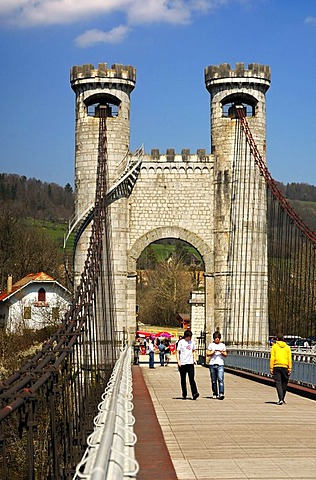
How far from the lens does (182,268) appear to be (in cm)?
8200

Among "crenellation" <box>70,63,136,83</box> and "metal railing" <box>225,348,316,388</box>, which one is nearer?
"metal railing" <box>225,348,316,388</box>

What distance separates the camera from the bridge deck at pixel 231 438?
7402 millimetres

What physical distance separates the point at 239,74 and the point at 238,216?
16.8 ft

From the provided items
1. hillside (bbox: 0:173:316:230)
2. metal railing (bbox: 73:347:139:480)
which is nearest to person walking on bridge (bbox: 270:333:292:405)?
metal railing (bbox: 73:347:139:480)

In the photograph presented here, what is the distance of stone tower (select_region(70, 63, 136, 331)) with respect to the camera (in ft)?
113

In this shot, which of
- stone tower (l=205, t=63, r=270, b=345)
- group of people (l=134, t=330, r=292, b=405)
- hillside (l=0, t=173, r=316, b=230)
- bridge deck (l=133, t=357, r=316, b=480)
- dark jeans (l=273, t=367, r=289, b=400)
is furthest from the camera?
hillside (l=0, t=173, r=316, b=230)

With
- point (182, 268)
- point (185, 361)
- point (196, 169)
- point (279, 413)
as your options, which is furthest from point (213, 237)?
point (182, 268)

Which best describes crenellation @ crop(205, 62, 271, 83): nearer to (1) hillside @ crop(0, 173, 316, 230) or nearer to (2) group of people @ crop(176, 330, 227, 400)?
(2) group of people @ crop(176, 330, 227, 400)

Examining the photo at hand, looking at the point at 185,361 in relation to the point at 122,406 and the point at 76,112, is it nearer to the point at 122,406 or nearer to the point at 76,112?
the point at 122,406

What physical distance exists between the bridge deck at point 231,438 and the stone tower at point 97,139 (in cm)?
1974

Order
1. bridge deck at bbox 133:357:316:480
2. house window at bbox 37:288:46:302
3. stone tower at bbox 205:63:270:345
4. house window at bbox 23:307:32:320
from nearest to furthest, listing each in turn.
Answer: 1. bridge deck at bbox 133:357:316:480
2. stone tower at bbox 205:63:270:345
3. house window at bbox 23:307:32:320
4. house window at bbox 37:288:46:302

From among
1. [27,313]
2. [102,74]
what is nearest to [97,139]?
[102,74]

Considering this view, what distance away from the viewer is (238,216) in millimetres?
34438

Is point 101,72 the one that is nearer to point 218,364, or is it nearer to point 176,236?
point 176,236
